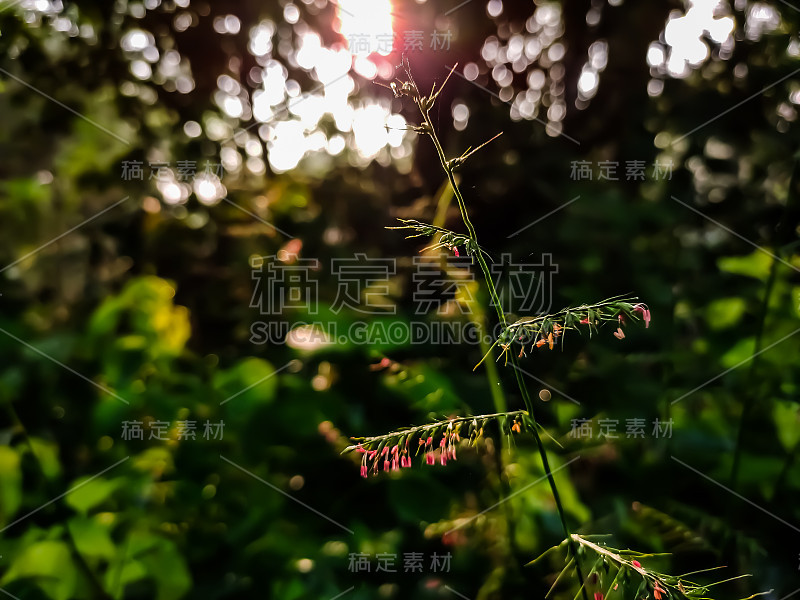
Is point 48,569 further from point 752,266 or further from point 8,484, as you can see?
point 752,266

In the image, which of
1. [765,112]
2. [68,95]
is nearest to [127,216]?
[68,95]

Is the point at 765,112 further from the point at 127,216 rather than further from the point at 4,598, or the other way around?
the point at 4,598

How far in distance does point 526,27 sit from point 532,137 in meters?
0.26

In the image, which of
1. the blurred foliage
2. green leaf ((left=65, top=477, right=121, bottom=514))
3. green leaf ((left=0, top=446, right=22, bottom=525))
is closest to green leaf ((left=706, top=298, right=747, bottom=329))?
the blurred foliage

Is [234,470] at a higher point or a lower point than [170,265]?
lower

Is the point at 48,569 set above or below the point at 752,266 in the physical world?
below

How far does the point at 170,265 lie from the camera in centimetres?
135

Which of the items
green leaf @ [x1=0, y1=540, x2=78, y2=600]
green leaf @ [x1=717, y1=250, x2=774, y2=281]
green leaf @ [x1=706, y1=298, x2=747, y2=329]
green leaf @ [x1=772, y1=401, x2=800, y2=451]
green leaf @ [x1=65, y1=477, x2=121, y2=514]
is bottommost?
green leaf @ [x1=0, y1=540, x2=78, y2=600]

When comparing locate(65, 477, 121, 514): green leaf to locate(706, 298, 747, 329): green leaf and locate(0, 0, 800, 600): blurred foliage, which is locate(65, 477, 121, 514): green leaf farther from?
locate(706, 298, 747, 329): green leaf

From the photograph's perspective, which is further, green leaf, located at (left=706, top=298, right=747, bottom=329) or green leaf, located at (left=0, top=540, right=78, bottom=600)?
green leaf, located at (left=706, top=298, right=747, bottom=329)

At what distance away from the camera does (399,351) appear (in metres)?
1.03

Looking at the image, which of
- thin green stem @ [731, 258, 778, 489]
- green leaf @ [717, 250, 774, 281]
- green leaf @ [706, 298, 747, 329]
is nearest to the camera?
thin green stem @ [731, 258, 778, 489]

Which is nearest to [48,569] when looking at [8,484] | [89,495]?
[89,495]

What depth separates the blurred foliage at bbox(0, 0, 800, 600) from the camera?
2.94ft
